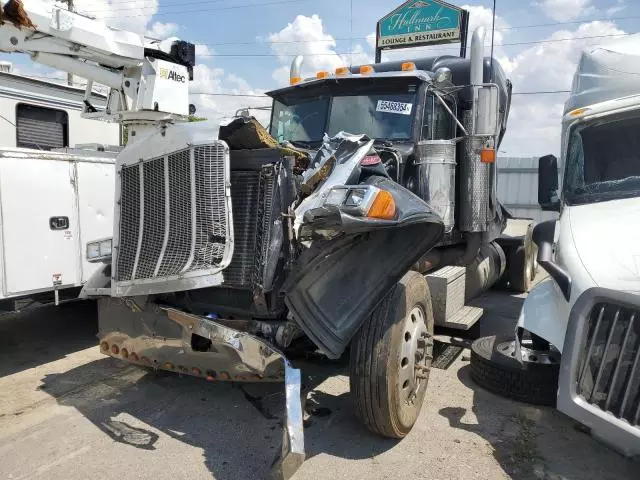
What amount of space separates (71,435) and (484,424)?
3032mm

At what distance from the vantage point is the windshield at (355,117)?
496cm

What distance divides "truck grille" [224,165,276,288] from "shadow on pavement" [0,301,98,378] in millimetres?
3093

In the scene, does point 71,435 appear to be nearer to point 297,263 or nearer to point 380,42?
point 297,263

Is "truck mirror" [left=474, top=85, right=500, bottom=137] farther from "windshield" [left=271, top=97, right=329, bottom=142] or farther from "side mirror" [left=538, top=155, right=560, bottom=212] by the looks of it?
"windshield" [left=271, top=97, right=329, bottom=142]

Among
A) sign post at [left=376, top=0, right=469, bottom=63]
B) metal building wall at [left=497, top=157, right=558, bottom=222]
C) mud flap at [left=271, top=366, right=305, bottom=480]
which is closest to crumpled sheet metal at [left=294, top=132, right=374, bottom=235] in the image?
mud flap at [left=271, top=366, right=305, bottom=480]

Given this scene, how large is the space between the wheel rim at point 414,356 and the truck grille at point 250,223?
3.55 ft

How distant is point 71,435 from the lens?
12.6 ft

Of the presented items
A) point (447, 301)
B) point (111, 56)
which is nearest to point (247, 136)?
point (447, 301)

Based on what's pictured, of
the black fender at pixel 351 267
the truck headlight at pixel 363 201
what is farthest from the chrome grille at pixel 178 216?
the truck headlight at pixel 363 201

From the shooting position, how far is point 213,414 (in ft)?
13.8

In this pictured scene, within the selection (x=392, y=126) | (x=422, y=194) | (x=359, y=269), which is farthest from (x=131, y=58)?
(x=359, y=269)

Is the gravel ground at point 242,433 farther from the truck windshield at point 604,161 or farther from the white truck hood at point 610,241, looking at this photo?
the truck windshield at point 604,161

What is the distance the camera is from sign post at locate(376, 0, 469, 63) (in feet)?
49.6

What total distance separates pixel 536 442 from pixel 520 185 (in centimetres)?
2261
